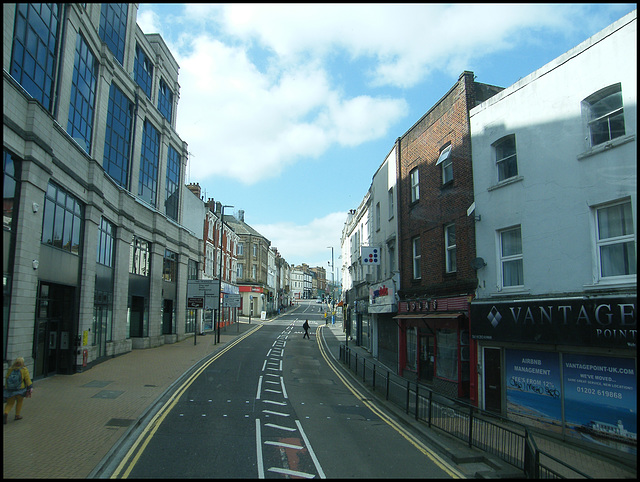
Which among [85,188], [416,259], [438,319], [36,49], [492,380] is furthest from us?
[416,259]

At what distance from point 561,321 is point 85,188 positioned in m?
19.5

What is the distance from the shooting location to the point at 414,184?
21672 millimetres

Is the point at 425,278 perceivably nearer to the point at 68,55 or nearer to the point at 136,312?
the point at 68,55

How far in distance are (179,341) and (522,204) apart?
28.6m

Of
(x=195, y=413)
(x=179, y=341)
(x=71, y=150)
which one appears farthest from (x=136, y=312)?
(x=195, y=413)

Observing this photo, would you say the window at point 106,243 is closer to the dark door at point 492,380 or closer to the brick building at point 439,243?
the brick building at point 439,243

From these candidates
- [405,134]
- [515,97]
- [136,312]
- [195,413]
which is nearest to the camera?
[195,413]

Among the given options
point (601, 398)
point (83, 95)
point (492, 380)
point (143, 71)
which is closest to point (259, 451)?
point (601, 398)

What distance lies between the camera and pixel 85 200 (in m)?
20.8

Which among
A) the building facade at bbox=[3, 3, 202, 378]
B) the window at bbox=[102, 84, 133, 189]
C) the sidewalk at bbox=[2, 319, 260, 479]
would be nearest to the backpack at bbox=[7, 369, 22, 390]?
the sidewalk at bbox=[2, 319, 260, 479]

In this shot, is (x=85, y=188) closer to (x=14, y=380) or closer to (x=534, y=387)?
(x=14, y=380)

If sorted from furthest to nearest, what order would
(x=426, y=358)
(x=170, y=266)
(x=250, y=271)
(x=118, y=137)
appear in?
(x=250, y=271), (x=170, y=266), (x=118, y=137), (x=426, y=358)

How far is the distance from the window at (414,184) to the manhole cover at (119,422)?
47.7 ft

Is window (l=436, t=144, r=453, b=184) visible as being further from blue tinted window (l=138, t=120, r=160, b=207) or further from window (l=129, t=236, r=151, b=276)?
blue tinted window (l=138, t=120, r=160, b=207)
